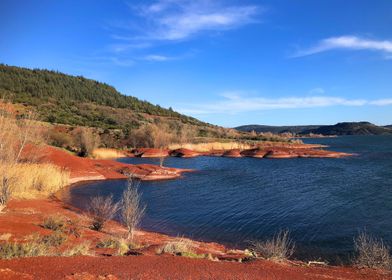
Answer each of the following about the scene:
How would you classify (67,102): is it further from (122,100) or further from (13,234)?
(13,234)

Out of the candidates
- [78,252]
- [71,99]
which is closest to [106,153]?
[78,252]

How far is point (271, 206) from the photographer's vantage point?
90.5 ft

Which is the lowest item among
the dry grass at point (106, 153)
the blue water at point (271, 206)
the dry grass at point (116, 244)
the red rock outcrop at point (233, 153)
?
the blue water at point (271, 206)

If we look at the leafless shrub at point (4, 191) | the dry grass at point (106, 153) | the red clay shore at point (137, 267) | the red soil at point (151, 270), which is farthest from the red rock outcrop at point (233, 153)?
the red soil at point (151, 270)

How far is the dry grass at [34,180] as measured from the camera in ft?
78.4

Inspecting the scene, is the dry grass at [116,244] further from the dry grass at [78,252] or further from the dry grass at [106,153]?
the dry grass at [106,153]

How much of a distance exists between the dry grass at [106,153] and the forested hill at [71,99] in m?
22.5

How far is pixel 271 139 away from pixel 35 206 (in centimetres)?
9480

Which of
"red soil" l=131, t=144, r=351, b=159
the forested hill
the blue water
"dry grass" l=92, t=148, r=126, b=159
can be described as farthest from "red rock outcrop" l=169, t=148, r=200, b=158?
the forested hill

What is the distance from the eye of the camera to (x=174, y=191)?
34062 mm

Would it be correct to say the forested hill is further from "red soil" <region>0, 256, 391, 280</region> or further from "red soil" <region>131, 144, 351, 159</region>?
"red soil" <region>0, 256, 391, 280</region>

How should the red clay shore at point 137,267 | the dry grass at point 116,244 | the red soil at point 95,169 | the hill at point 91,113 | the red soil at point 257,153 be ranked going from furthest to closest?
the hill at point 91,113 < the red soil at point 257,153 < the red soil at point 95,169 < the dry grass at point 116,244 < the red clay shore at point 137,267

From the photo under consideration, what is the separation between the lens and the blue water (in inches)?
806

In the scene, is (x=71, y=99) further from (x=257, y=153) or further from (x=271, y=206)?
(x=271, y=206)
